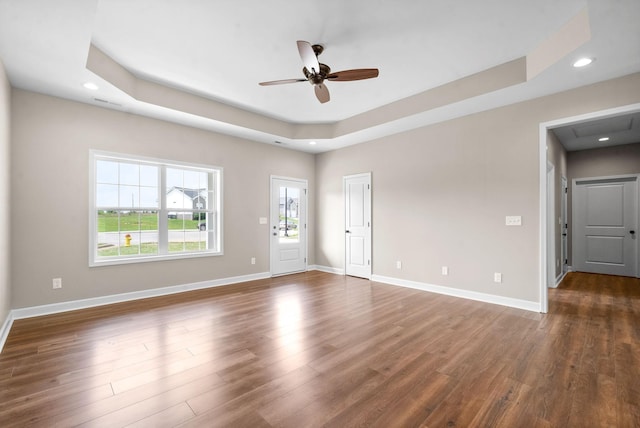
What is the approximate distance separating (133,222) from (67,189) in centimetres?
91

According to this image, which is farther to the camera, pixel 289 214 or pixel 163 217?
pixel 289 214

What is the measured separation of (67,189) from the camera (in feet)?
12.5

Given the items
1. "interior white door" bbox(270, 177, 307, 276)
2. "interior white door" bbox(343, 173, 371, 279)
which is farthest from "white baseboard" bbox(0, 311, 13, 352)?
"interior white door" bbox(343, 173, 371, 279)

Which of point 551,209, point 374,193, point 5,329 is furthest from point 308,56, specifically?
point 551,209

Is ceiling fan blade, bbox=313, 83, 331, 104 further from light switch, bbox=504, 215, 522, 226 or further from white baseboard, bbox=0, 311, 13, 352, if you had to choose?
white baseboard, bbox=0, 311, 13, 352

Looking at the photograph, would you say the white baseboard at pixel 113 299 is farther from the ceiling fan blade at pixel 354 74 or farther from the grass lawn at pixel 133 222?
the ceiling fan blade at pixel 354 74

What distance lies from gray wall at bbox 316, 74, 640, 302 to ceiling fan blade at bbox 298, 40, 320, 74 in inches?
108

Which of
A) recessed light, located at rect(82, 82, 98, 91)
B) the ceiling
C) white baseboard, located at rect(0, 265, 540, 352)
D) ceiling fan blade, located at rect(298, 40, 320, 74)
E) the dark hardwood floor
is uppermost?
the ceiling

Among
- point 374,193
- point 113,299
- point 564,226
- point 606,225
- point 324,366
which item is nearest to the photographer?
point 324,366

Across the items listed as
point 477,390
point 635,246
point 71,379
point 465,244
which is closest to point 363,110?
point 465,244

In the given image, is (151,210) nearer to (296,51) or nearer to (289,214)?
(289,214)

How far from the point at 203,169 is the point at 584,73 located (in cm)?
546

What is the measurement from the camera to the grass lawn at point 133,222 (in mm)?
4199

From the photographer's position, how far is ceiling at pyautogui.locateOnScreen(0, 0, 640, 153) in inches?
98.1
